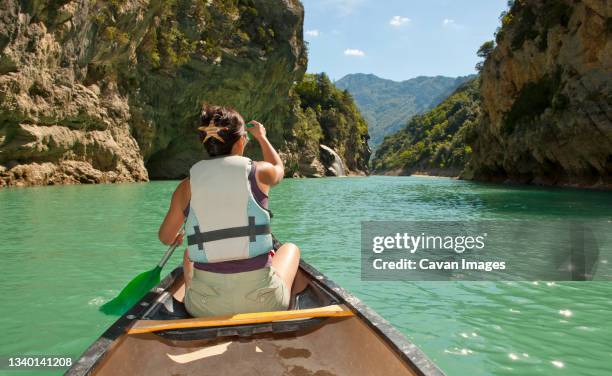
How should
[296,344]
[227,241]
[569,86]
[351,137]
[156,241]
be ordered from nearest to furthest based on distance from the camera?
1. [227,241]
2. [296,344]
3. [156,241]
4. [569,86]
5. [351,137]

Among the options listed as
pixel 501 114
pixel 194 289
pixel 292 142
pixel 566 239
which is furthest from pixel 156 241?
pixel 292 142

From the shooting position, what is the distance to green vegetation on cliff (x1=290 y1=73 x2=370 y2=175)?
60438 millimetres

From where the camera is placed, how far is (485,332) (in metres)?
4.51

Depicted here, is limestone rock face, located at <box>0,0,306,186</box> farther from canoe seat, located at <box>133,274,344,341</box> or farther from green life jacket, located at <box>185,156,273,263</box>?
canoe seat, located at <box>133,274,344,341</box>

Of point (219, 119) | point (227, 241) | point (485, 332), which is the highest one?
point (219, 119)

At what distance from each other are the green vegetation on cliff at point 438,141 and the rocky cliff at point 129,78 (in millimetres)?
43600

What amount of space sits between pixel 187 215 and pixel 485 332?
312 centimetres

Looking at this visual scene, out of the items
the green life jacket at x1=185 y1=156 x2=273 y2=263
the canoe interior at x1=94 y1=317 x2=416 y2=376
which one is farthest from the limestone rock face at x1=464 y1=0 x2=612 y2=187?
the green life jacket at x1=185 y1=156 x2=273 y2=263

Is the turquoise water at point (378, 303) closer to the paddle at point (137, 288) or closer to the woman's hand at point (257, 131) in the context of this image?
the paddle at point (137, 288)

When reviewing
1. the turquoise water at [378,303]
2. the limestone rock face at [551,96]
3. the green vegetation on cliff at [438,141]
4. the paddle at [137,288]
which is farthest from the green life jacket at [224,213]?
the green vegetation on cliff at [438,141]

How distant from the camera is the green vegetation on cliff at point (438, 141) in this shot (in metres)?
93.1

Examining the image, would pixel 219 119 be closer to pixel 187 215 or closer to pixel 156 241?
pixel 187 215

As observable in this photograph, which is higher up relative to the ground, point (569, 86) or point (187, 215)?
point (569, 86)

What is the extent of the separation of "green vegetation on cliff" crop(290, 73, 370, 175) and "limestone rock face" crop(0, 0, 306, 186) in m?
6.19
